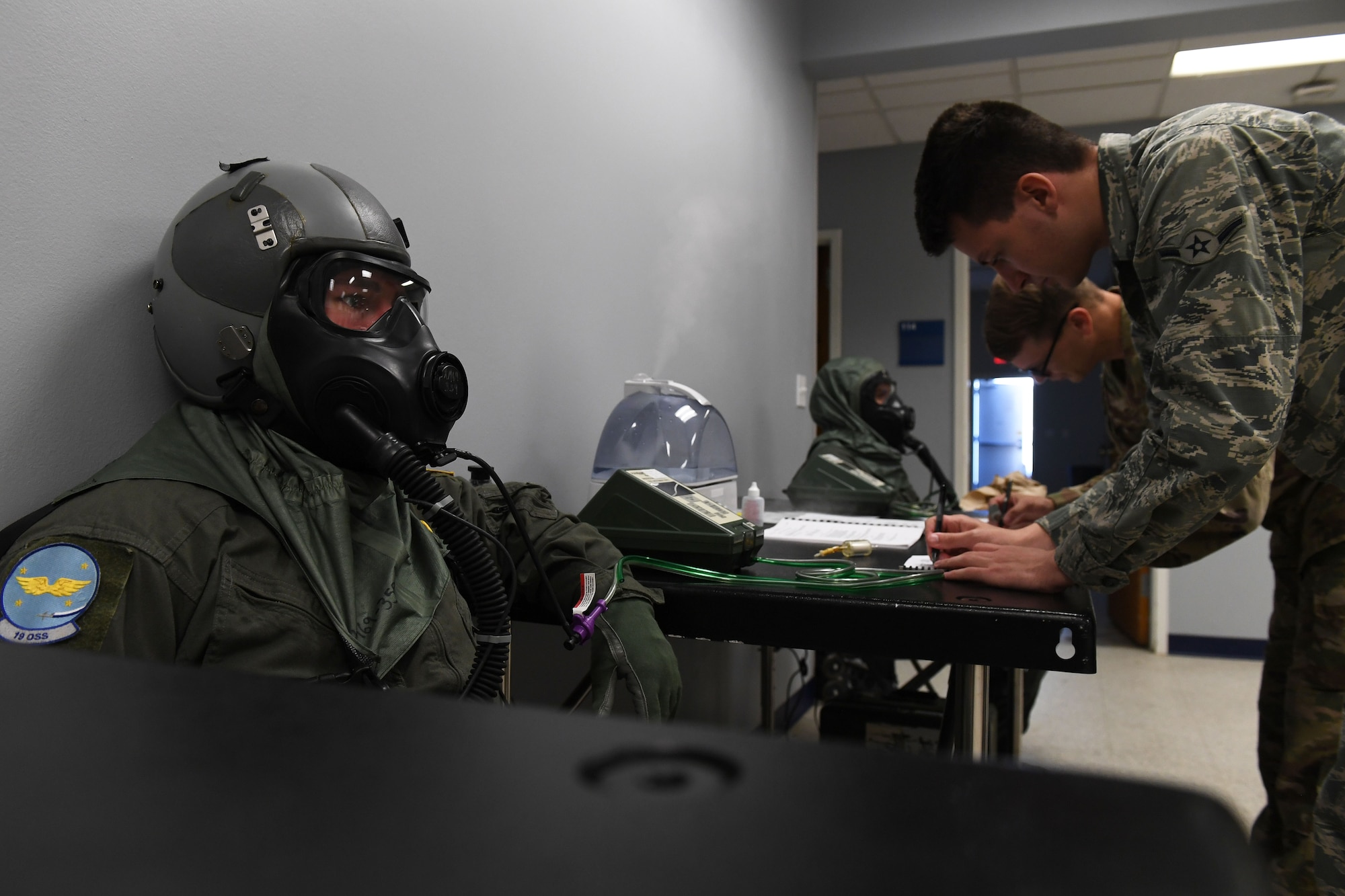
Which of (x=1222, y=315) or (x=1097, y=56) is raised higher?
(x=1097, y=56)

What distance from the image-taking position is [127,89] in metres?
0.90

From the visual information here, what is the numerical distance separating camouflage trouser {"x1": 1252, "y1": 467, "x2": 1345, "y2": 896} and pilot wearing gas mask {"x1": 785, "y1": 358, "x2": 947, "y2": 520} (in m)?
1.01

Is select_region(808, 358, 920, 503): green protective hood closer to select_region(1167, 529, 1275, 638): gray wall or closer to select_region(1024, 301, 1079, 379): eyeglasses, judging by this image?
select_region(1024, 301, 1079, 379): eyeglasses

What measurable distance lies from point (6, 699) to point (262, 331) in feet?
1.93

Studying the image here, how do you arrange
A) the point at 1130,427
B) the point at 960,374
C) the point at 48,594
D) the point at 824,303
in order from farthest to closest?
1. the point at 824,303
2. the point at 960,374
3. the point at 1130,427
4. the point at 48,594

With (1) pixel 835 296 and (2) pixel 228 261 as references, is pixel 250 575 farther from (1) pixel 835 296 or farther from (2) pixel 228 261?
(1) pixel 835 296

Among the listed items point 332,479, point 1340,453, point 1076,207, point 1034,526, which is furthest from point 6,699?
point 1340,453

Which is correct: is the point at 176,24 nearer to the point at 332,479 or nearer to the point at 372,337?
the point at 372,337

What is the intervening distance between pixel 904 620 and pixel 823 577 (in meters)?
0.18

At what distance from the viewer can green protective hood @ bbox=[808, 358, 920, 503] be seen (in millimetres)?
2709

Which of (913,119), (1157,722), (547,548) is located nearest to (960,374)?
(913,119)

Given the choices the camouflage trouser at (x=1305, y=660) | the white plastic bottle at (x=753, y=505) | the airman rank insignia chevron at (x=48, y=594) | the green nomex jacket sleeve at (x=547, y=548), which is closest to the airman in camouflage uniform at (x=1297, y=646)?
the camouflage trouser at (x=1305, y=660)

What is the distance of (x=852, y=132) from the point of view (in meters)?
4.98

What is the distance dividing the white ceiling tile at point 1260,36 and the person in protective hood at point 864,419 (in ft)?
6.69
